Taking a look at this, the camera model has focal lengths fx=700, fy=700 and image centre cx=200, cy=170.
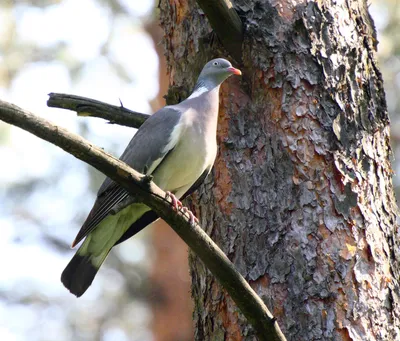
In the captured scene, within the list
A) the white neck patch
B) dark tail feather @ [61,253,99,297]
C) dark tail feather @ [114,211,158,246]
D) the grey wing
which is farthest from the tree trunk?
dark tail feather @ [61,253,99,297]

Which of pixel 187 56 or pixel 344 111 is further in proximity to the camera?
pixel 187 56

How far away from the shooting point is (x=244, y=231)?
115 inches

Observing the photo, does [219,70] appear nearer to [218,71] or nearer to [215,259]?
[218,71]

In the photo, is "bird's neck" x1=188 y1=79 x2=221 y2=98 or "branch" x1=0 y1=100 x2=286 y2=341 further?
"bird's neck" x1=188 y1=79 x2=221 y2=98

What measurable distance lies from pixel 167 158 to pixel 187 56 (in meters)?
0.52

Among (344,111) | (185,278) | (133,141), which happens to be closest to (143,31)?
(185,278)

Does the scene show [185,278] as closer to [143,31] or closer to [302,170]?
[143,31]

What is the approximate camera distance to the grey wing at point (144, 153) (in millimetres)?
3234

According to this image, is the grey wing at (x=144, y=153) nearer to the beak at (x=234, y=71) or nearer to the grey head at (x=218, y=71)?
the grey head at (x=218, y=71)

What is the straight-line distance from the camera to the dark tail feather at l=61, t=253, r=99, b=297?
3359 millimetres

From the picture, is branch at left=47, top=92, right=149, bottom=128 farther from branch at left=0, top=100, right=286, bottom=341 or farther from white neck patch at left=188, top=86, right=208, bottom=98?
branch at left=0, top=100, right=286, bottom=341

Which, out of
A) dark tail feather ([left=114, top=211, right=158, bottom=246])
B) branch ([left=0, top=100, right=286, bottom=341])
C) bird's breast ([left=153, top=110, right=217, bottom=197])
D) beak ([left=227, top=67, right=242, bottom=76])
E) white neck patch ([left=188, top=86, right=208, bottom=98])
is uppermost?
white neck patch ([left=188, top=86, right=208, bottom=98])

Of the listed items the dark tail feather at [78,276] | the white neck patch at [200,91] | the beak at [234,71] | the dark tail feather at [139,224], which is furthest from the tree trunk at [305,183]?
the dark tail feather at [78,276]

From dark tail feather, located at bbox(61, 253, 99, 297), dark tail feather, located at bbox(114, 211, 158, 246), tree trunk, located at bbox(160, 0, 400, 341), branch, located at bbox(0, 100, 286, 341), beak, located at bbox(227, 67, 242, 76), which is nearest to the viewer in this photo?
branch, located at bbox(0, 100, 286, 341)
